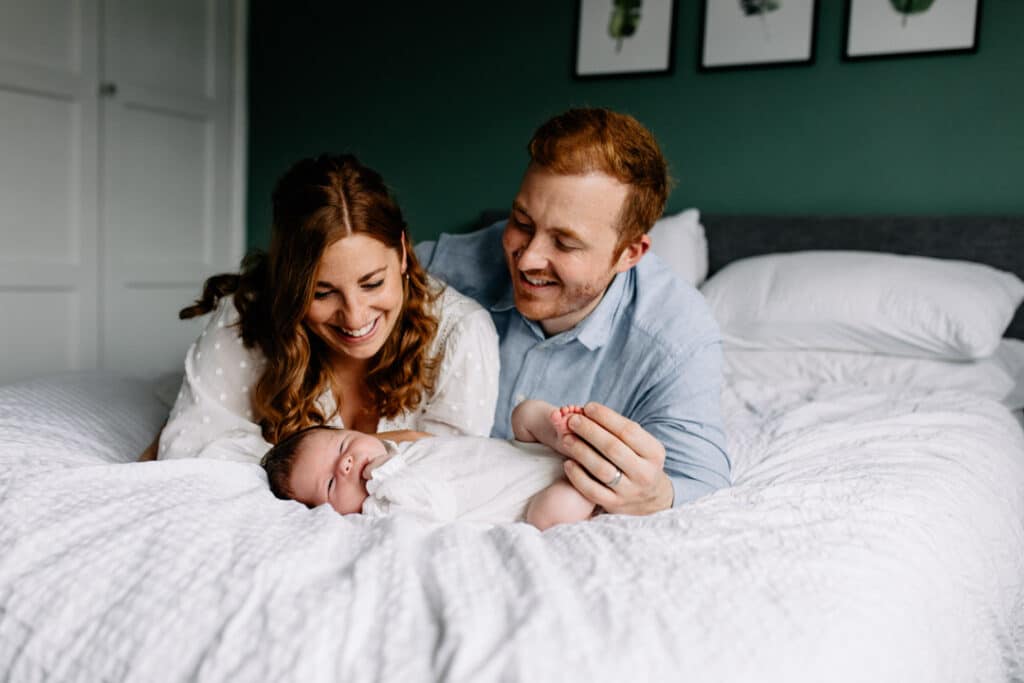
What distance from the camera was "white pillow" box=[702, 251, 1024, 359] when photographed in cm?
229

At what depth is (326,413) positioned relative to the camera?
1637 mm

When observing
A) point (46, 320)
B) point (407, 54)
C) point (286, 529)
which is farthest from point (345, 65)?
point (286, 529)

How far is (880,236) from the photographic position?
2748 mm

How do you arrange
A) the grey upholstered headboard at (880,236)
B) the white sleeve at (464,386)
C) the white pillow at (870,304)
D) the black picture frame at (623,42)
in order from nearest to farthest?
the white sleeve at (464,386) < the white pillow at (870,304) < the grey upholstered headboard at (880,236) < the black picture frame at (623,42)

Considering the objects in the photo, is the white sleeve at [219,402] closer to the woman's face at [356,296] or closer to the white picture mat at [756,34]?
the woman's face at [356,296]

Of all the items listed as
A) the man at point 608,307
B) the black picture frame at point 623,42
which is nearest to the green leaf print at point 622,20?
the black picture frame at point 623,42

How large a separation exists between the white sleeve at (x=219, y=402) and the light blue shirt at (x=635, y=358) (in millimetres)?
489

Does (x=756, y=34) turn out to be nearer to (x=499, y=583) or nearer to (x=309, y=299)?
(x=309, y=299)

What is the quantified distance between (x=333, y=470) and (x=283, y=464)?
0.08m

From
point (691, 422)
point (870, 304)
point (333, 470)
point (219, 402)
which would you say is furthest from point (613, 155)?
point (870, 304)

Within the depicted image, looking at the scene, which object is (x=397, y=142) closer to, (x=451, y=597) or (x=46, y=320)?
(x=46, y=320)

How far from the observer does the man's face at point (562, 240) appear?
150cm

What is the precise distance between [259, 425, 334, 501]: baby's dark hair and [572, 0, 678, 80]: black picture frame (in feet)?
7.60

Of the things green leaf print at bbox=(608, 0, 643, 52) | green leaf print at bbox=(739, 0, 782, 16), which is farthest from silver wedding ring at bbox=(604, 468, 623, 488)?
green leaf print at bbox=(608, 0, 643, 52)
